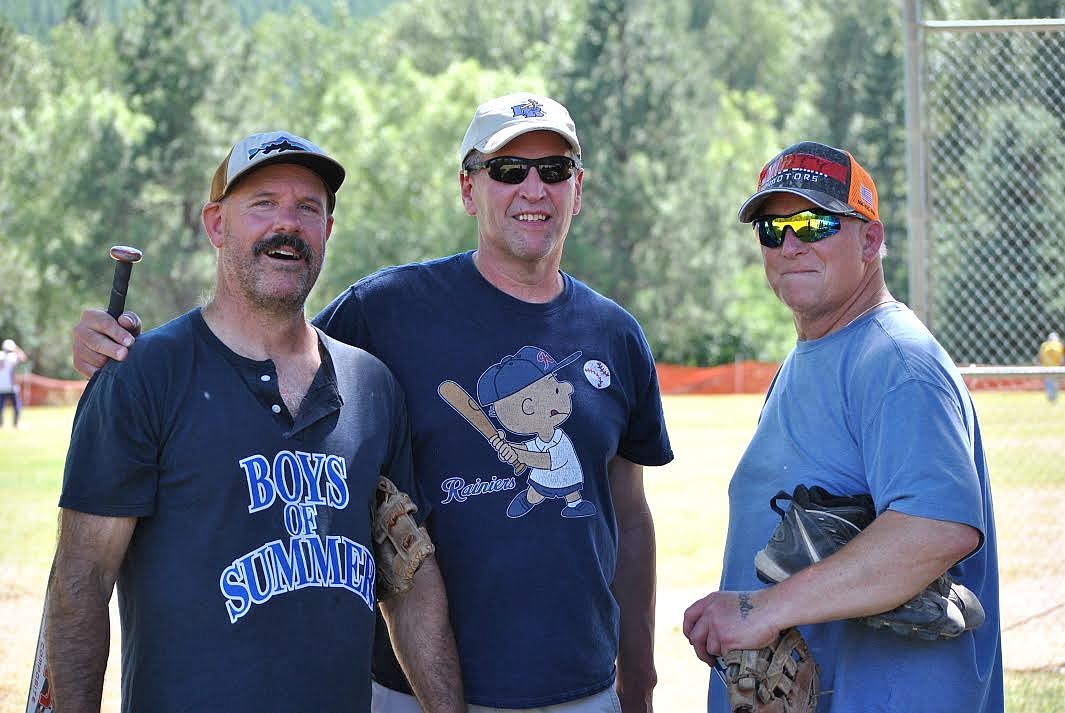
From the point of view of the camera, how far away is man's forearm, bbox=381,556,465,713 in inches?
130

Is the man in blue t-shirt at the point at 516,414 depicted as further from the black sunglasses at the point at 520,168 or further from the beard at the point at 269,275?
the beard at the point at 269,275

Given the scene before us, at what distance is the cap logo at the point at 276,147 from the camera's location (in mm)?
3037

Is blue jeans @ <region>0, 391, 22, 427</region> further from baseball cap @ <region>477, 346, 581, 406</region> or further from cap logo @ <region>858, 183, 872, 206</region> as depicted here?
cap logo @ <region>858, 183, 872, 206</region>

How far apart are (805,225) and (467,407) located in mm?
1060

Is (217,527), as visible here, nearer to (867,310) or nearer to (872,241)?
(867,310)

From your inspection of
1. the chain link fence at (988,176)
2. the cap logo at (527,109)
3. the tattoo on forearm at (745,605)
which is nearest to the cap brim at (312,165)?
the cap logo at (527,109)

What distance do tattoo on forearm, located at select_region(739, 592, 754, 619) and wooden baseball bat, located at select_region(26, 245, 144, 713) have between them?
5.16ft

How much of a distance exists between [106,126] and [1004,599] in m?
46.1

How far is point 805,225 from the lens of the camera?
10.3ft

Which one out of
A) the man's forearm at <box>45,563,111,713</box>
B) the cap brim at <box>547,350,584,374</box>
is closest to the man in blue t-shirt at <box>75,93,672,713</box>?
the cap brim at <box>547,350,584,374</box>

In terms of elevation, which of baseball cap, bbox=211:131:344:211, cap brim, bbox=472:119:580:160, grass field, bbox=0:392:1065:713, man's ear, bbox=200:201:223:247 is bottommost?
grass field, bbox=0:392:1065:713

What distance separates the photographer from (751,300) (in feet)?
170

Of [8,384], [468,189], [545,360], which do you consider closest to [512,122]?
[468,189]

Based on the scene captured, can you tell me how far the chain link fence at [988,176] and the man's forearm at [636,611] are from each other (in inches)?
132
